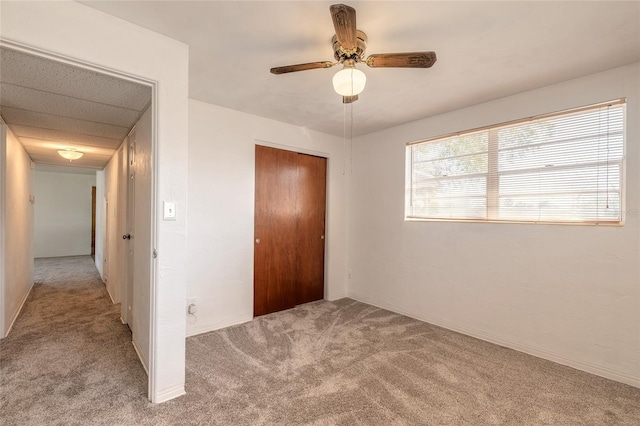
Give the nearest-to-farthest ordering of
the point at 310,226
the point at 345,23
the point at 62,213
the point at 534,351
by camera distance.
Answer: the point at 345,23 < the point at 534,351 < the point at 310,226 < the point at 62,213

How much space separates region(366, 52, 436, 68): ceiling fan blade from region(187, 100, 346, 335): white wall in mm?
1952

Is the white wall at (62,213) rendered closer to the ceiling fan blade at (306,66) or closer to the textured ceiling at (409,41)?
the textured ceiling at (409,41)

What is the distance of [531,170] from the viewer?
2.74 metres

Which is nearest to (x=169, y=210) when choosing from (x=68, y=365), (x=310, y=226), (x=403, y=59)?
(x=68, y=365)

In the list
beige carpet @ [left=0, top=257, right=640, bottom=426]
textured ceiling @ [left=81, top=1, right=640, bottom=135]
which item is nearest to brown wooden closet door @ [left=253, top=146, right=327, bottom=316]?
beige carpet @ [left=0, top=257, right=640, bottom=426]

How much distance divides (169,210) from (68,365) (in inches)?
65.3

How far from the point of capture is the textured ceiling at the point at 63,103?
1.81 meters

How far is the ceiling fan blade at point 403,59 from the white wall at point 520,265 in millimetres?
1597

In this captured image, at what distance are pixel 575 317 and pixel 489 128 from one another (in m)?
1.87

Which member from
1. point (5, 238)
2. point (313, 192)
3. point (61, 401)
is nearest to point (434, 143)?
point (313, 192)

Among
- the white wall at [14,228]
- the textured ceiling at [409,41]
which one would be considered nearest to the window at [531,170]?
the textured ceiling at [409,41]

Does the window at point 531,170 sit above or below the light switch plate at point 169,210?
above

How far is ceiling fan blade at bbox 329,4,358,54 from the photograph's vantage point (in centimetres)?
138

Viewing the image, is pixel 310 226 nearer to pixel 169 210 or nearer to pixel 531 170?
pixel 169 210
